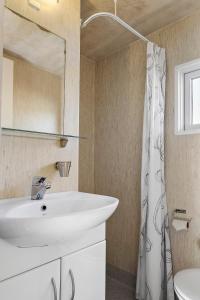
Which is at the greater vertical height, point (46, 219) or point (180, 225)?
point (46, 219)

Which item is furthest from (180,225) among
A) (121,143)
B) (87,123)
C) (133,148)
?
(87,123)

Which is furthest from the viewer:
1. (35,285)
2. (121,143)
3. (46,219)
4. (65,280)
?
(121,143)

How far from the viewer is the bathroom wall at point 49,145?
1140mm

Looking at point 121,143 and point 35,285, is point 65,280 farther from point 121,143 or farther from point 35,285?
point 121,143

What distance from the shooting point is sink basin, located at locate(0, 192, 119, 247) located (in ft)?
2.45

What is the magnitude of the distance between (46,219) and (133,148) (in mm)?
1407

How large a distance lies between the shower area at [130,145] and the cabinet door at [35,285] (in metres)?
0.89

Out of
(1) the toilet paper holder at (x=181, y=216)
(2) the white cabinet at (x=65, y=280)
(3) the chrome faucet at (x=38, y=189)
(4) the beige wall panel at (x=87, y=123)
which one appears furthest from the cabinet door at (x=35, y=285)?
(4) the beige wall panel at (x=87, y=123)

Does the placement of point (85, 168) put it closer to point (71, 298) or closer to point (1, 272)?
point (71, 298)

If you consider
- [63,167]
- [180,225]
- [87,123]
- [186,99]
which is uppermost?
[186,99]

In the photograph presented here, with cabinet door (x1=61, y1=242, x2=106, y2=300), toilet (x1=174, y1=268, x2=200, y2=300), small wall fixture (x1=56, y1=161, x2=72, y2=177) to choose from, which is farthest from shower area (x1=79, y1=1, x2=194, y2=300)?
small wall fixture (x1=56, y1=161, x2=72, y2=177)

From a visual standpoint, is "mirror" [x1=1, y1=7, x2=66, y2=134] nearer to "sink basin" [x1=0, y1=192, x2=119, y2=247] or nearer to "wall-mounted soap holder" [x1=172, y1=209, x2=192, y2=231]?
"sink basin" [x1=0, y1=192, x2=119, y2=247]

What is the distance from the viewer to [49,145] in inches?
52.1

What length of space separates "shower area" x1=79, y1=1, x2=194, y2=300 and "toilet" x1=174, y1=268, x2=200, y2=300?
25cm
